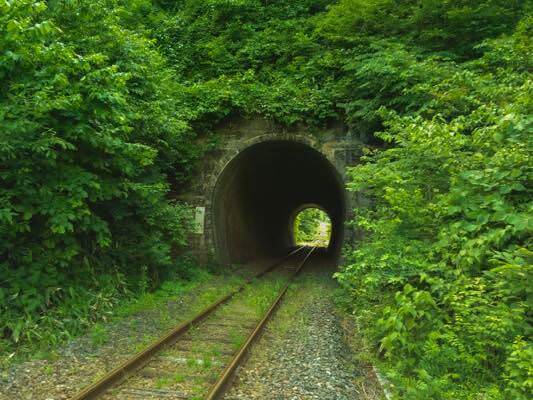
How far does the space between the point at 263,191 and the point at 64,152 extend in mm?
13866

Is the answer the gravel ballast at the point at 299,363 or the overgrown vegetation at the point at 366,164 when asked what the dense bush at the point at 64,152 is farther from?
the gravel ballast at the point at 299,363

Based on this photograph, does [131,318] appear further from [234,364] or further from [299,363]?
[299,363]

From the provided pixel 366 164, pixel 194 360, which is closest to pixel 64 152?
pixel 194 360

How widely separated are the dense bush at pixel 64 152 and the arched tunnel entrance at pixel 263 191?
193 inches

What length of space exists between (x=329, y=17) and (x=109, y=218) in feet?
25.9

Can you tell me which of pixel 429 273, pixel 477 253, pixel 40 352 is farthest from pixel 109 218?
pixel 477 253

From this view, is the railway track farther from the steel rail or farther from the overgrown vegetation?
the overgrown vegetation

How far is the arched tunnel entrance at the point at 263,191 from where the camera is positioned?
43.0 ft

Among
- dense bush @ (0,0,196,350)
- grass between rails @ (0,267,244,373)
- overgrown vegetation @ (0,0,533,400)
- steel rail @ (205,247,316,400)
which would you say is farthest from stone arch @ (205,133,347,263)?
steel rail @ (205,247,316,400)

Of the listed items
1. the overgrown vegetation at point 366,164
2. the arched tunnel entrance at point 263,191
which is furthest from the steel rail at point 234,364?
the arched tunnel entrance at point 263,191

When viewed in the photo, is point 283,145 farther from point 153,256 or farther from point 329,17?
point 153,256

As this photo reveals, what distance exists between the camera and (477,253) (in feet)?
13.4

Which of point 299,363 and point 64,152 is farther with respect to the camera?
point 64,152

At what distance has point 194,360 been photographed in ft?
17.2
